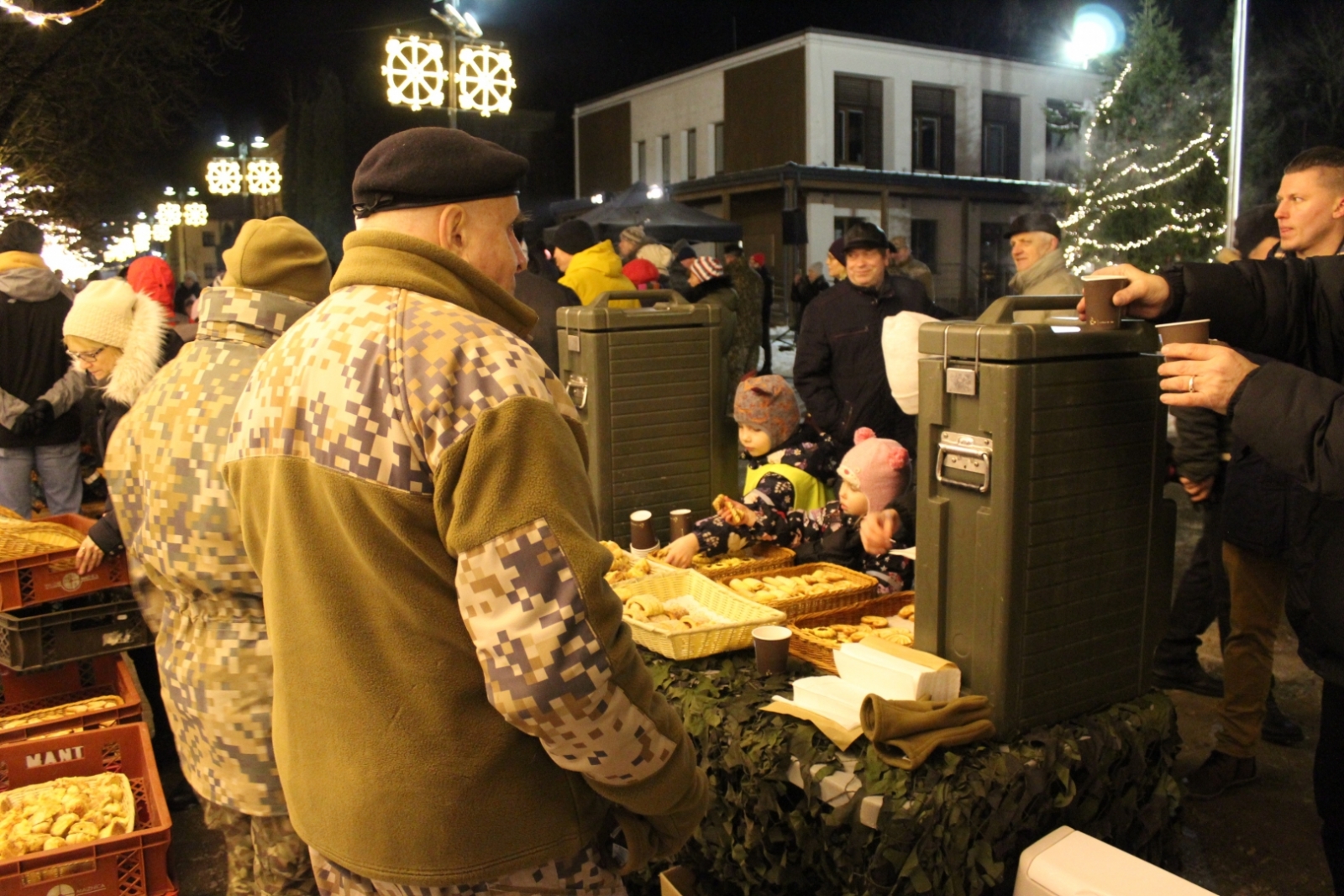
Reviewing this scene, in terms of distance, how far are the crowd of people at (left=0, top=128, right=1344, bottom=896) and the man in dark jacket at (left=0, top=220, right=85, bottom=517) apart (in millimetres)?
2446

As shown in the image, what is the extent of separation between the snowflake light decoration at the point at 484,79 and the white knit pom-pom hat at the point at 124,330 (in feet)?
16.6

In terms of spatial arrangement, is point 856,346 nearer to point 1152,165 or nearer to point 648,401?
point 648,401

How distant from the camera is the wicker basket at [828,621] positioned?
2641 millimetres

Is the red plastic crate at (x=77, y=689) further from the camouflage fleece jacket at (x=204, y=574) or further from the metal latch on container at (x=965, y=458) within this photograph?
the metal latch on container at (x=965, y=458)

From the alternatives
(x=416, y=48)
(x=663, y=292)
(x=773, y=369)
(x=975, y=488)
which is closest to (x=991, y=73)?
(x=773, y=369)

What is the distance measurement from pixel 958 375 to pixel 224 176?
15.4 meters

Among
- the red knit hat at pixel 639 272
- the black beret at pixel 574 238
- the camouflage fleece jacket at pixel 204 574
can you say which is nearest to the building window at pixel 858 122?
Result: the red knit hat at pixel 639 272

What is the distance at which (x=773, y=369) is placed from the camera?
55.6 ft

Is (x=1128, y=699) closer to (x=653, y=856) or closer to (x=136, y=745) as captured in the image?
(x=653, y=856)

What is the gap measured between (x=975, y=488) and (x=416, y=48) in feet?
23.8

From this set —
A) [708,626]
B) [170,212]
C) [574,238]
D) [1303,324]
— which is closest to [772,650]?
[708,626]

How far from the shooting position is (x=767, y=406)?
401 cm

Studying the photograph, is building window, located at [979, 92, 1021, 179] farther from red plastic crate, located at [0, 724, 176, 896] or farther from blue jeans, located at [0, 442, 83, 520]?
red plastic crate, located at [0, 724, 176, 896]

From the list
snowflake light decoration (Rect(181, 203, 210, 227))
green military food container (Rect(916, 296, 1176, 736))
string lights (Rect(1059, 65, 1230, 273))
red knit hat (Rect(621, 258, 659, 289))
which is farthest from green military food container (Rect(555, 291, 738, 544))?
snowflake light decoration (Rect(181, 203, 210, 227))
